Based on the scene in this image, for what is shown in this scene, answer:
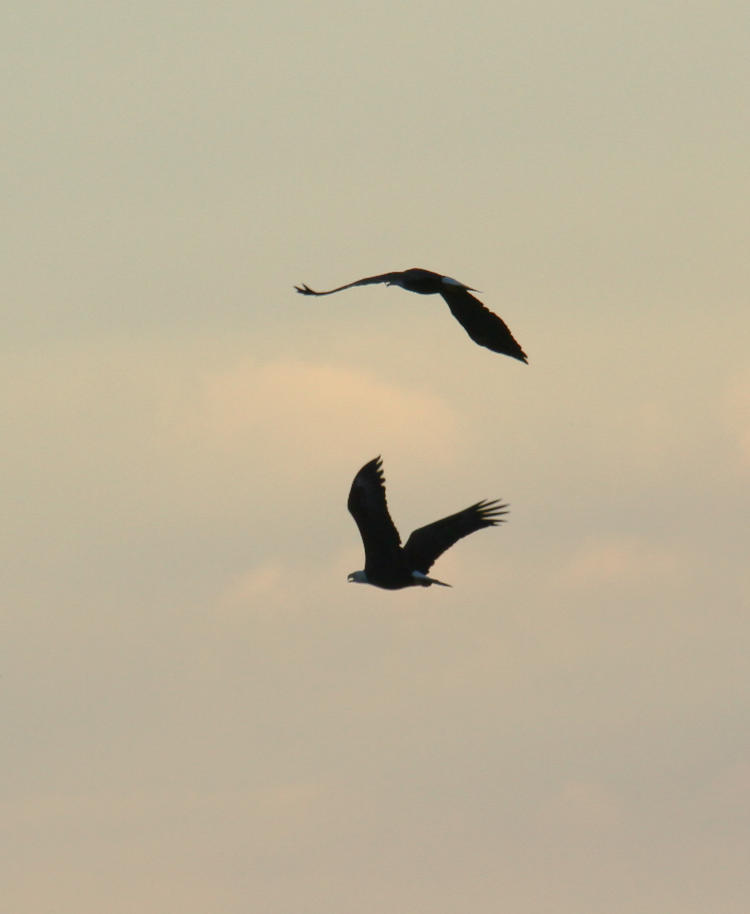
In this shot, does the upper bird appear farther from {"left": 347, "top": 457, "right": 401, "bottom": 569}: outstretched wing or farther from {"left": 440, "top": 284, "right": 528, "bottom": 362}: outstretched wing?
{"left": 347, "top": 457, "right": 401, "bottom": 569}: outstretched wing

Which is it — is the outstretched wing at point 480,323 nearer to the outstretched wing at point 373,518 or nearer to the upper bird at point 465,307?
the upper bird at point 465,307

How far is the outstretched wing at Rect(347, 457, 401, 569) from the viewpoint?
35625mm

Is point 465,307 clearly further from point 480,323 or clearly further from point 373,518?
point 373,518

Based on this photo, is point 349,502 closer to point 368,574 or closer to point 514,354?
point 368,574

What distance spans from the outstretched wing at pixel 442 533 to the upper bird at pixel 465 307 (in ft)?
9.09

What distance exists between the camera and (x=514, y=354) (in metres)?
35.2

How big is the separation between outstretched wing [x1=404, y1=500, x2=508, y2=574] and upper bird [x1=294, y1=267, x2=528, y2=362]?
109 inches

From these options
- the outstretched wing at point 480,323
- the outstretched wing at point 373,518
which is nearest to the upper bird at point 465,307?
the outstretched wing at point 480,323

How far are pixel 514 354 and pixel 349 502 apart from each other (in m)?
3.56

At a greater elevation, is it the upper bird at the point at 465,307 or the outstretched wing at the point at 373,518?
the upper bird at the point at 465,307

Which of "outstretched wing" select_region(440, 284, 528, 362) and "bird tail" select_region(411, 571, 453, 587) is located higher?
"outstretched wing" select_region(440, 284, 528, 362)

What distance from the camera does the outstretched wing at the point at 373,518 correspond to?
35625 millimetres

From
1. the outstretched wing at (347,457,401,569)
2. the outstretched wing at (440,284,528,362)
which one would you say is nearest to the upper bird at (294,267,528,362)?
the outstretched wing at (440,284,528,362)

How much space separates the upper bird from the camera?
34625 mm
